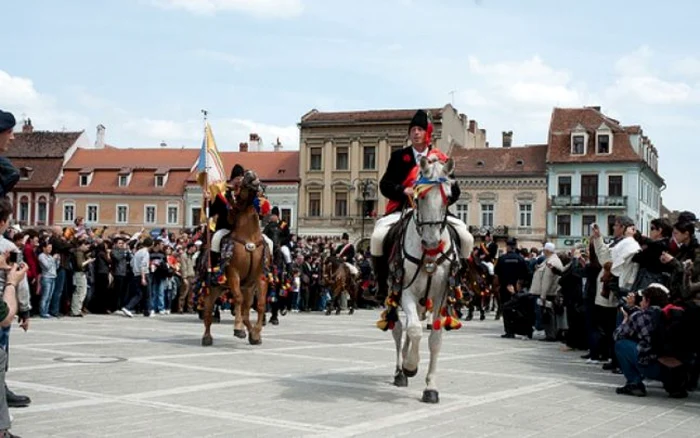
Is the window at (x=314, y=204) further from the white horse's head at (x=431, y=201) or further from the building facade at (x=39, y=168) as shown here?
the white horse's head at (x=431, y=201)

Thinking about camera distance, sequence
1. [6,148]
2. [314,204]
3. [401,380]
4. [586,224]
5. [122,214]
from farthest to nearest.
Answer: [122,214]
[314,204]
[586,224]
[401,380]
[6,148]

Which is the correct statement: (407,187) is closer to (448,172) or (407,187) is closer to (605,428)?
(448,172)

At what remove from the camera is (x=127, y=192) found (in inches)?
2953

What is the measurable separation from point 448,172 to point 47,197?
7285 centimetres

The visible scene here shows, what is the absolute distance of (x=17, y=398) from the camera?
7.75 m

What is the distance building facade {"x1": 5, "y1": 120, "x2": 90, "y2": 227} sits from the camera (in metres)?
76.7

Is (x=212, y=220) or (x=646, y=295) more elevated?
(x=212, y=220)

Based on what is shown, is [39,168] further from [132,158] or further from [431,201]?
[431,201]

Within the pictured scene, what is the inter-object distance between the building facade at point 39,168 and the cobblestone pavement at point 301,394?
2559 inches

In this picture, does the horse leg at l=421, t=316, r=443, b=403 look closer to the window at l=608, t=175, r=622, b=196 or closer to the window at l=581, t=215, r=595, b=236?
the window at l=581, t=215, r=595, b=236

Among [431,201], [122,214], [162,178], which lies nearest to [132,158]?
[162,178]

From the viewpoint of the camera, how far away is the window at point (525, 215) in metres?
69.4

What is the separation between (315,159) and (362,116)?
5.42 meters

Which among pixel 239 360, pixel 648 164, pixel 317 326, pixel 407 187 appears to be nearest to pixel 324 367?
pixel 239 360
